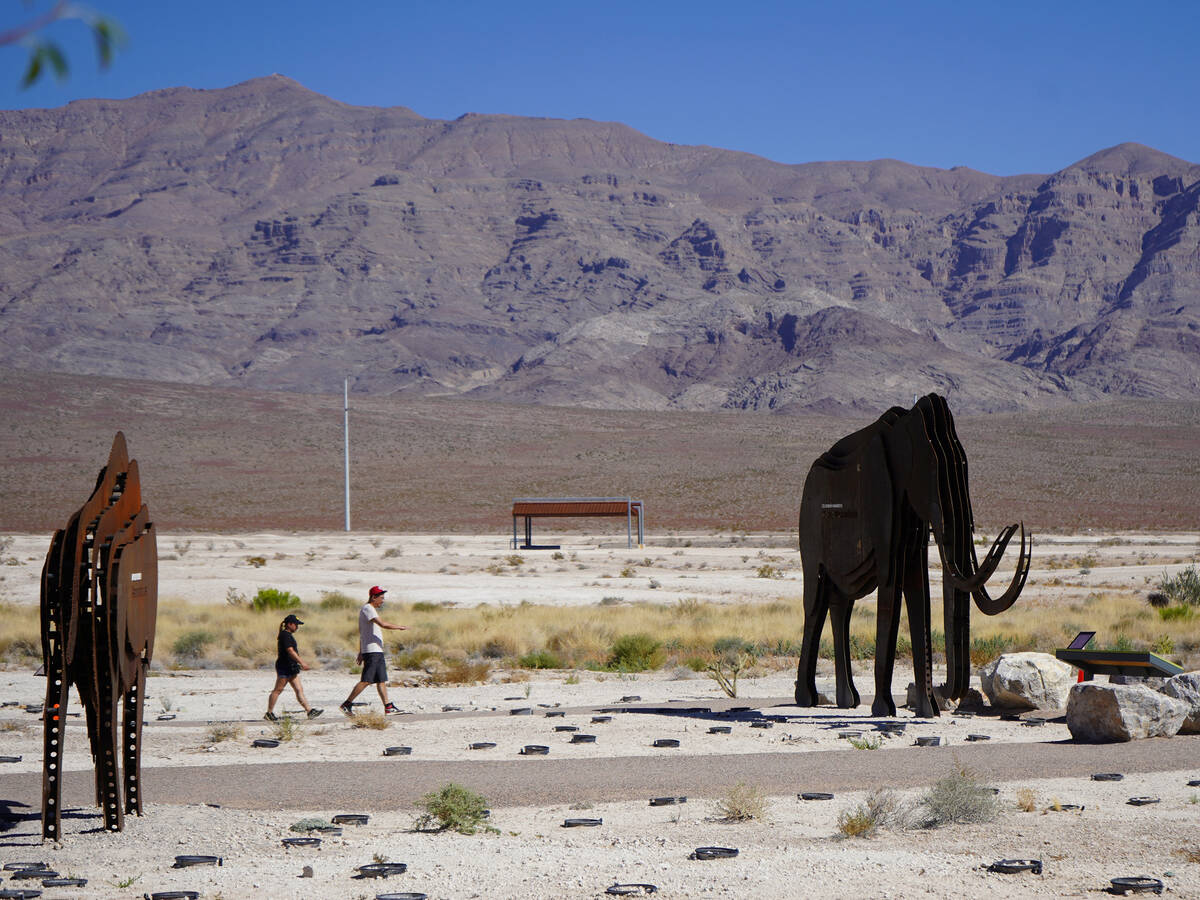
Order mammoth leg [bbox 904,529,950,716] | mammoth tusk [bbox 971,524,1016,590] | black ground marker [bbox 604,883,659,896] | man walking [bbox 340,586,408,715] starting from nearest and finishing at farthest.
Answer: black ground marker [bbox 604,883,659,896] → mammoth tusk [bbox 971,524,1016,590] → mammoth leg [bbox 904,529,950,716] → man walking [bbox 340,586,408,715]

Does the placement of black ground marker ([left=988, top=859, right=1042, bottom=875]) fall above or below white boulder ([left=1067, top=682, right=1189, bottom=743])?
below

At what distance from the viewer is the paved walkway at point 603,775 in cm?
1127

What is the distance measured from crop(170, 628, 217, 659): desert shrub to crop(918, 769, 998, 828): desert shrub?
15351 millimetres

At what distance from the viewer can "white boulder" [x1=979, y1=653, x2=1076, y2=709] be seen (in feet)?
50.8

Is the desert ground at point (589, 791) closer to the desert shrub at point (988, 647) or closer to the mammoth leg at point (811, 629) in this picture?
the mammoth leg at point (811, 629)

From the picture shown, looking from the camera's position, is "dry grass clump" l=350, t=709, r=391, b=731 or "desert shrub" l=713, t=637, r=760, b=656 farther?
"desert shrub" l=713, t=637, r=760, b=656

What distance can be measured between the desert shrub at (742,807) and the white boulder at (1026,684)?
6.04 meters

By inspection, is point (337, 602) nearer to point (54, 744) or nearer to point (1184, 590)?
point (1184, 590)

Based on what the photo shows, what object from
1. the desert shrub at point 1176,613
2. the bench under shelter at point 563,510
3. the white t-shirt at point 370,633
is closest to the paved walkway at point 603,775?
the white t-shirt at point 370,633

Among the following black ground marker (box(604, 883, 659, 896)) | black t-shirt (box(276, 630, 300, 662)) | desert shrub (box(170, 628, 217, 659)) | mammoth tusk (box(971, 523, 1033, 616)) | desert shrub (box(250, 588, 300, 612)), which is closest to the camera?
black ground marker (box(604, 883, 659, 896))

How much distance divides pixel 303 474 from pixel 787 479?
93.1 ft

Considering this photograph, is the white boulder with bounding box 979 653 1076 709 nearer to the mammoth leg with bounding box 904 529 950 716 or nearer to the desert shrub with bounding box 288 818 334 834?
the mammoth leg with bounding box 904 529 950 716

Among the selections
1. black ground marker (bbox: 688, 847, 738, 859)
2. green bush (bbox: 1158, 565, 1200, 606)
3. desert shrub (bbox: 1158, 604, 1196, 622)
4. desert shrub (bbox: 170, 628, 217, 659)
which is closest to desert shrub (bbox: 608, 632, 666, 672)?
desert shrub (bbox: 170, 628, 217, 659)

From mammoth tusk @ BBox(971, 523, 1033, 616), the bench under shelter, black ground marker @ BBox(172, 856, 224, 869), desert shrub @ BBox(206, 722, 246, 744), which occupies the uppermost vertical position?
the bench under shelter
